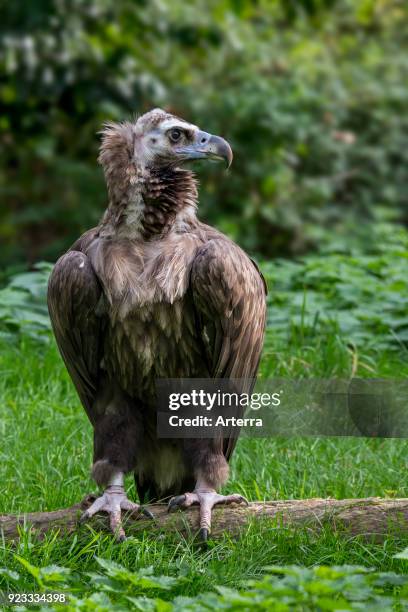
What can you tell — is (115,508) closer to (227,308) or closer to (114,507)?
(114,507)

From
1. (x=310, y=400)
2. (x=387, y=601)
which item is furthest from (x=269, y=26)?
(x=387, y=601)

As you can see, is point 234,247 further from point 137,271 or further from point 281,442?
point 281,442

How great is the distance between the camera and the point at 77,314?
166 inches

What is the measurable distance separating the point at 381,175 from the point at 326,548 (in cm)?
926

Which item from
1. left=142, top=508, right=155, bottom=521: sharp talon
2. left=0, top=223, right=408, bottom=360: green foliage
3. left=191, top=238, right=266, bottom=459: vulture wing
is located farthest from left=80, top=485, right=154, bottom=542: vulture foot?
left=0, top=223, right=408, bottom=360: green foliage

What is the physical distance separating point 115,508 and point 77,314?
0.73 metres

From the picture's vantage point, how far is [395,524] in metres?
3.84

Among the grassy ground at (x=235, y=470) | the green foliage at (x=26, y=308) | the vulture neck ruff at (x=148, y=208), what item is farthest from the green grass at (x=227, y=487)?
the vulture neck ruff at (x=148, y=208)

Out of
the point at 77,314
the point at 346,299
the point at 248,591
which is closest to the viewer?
the point at 248,591

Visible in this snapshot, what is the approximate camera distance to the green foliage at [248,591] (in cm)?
285

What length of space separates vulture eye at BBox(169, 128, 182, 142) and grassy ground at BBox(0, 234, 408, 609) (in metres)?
1.41

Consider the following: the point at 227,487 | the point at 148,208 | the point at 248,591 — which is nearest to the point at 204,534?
the point at 227,487

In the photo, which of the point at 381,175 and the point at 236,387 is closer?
the point at 236,387

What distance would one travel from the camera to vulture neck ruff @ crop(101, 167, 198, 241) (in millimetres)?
4293
